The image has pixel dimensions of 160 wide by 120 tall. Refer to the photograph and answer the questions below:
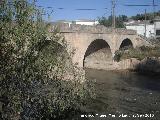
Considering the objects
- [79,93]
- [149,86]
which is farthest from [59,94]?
[149,86]

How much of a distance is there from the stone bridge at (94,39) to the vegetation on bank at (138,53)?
99 cm

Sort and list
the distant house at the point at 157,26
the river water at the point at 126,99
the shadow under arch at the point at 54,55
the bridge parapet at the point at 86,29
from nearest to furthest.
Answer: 1. the shadow under arch at the point at 54,55
2. the river water at the point at 126,99
3. the bridge parapet at the point at 86,29
4. the distant house at the point at 157,26

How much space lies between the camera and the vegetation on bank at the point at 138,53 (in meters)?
46.1

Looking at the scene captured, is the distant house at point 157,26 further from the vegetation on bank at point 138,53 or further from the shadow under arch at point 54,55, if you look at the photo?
the shadow under arch at point 54,55

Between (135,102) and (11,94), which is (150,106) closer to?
(135,102)

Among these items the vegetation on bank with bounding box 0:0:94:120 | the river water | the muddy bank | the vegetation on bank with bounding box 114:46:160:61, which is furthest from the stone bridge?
the vegetation on bank with bounding box 0:0:94:120

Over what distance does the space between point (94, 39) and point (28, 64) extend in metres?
28.2

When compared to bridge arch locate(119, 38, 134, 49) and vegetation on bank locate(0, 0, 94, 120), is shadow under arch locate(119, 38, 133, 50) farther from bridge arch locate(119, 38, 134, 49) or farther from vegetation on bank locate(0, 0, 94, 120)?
vegetation on bank locate(0, 0, 94, 120)

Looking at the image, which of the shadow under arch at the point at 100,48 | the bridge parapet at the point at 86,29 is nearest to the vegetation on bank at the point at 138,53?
the shadow under arch at the point at 100,48

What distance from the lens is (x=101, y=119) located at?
1883 centimetres

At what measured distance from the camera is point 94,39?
3966 centimetres

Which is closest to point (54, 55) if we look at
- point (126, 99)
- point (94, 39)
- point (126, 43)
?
point (126, 99)

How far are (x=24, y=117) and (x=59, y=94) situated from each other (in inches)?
73.5

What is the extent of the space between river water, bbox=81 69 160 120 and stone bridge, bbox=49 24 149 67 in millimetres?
4244
